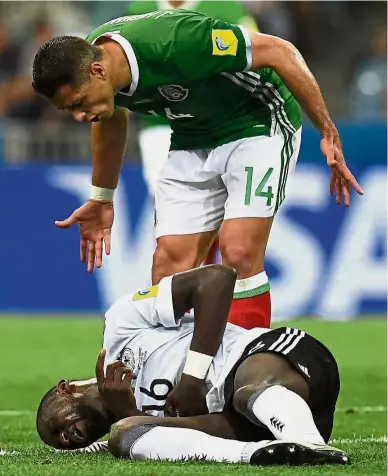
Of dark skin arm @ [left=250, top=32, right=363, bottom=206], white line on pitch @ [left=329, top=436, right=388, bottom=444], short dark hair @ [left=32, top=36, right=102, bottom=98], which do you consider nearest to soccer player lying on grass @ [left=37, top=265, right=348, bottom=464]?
white line on pitch @ [left=329, top=436, right=388, bottom=444]

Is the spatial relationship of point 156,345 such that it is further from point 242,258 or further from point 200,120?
point 200,120

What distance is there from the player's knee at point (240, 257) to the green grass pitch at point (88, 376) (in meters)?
0.89

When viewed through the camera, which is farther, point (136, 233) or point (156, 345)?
point (136, 233)

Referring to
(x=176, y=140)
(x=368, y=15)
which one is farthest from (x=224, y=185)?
(x=368, y=15)

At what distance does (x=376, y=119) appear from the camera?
12133 millimetres

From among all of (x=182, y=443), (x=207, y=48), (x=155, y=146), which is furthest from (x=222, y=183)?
(x=155, y=146)

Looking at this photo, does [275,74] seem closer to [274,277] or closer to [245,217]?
[245,217]

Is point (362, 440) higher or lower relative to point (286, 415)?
lower

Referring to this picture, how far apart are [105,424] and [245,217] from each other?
1517mm

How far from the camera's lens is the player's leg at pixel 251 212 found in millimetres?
5879

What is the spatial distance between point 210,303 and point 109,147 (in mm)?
1834

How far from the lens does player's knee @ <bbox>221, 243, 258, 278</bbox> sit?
585cm

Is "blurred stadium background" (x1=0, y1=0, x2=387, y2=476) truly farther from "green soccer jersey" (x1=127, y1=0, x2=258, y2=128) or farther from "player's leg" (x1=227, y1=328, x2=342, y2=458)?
"player's leg" (x1=227, y1=328, x2=342, y2=458)

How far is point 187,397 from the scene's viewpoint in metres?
4.61
